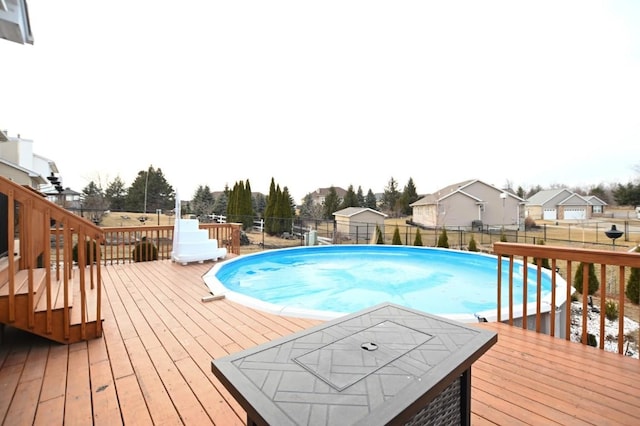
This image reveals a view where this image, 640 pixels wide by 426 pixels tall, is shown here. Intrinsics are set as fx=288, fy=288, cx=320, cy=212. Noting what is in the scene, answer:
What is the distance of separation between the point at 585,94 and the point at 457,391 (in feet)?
35.8

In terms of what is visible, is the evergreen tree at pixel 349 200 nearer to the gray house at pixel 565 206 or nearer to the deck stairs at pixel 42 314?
the gray house at pixel 565 206

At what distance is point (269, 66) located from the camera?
27.9 ft

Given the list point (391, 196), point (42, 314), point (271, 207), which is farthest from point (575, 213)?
point (42, 314)

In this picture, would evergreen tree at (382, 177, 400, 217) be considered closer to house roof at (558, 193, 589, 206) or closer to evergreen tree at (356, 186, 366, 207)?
evergreen tree at (356, 186, 366, 207)

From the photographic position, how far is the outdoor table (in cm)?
91

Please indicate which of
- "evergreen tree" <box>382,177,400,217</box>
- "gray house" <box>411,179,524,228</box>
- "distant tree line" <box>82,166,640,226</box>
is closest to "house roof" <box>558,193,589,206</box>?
"distant tree line" <box>82,166,640,226</box>

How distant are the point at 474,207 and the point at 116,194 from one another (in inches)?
1232

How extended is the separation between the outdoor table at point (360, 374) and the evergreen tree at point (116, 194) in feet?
102

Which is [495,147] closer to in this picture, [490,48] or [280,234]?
[490,48]

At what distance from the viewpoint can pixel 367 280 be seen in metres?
6.96

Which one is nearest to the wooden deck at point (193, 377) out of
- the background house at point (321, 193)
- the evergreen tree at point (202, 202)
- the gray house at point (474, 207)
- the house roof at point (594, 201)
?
the gray house at point (474, 207)

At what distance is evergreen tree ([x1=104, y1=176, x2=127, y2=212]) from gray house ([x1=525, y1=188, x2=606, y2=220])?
39947 mm

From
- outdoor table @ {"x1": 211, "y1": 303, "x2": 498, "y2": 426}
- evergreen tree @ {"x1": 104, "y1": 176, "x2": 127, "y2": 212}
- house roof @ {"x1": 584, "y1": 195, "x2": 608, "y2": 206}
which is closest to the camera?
outdoor table @ {"x1": 211, "y1": 303, "x2": 498, "y2": 426}

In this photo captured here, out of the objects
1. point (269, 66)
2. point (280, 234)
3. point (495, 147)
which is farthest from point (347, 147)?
point (269, 66)
